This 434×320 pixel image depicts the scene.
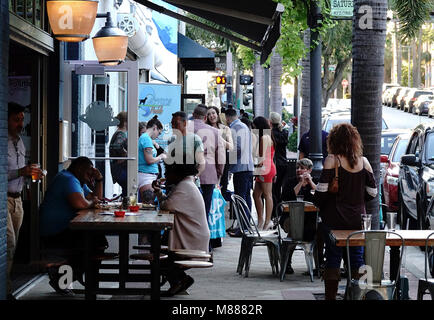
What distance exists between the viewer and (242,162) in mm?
14711

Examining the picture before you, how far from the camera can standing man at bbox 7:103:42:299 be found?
850cm

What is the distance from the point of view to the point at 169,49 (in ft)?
88.4

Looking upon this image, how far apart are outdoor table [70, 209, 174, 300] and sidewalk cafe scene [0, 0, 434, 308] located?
0.02 m

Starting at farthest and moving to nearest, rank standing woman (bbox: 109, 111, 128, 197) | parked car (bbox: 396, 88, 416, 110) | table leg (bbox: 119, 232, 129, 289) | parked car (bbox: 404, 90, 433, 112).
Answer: parked car (bbox: 396, 88, 416, 110) → parked car (bbox: 404, 90, 433, 112) → standing woman (bbox: 109, 111, 128, 197) → table leg (bbox: 119, 232, 129, 289)

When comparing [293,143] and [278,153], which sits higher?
[278,153]

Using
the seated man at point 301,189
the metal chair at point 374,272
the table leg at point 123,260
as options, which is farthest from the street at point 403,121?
the metal chair at point 374,272

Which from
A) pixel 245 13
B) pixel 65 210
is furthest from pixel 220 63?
pixel 65 210

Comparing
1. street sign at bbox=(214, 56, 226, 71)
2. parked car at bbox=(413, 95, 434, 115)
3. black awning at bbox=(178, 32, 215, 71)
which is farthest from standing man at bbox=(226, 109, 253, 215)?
parked car at bbox=(413, 95, 434, 115)

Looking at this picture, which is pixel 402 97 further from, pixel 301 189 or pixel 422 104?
pixel 301 189

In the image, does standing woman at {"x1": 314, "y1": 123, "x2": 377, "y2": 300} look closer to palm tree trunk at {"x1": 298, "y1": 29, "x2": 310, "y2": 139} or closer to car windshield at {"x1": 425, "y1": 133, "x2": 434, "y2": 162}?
car windshield at {"x1": 425, "y1": 133, "x2": 434, "y2": 162}

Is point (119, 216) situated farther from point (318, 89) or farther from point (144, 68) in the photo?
point (144, 68)

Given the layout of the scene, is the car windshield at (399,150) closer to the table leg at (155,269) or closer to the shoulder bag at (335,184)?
the shoulder bag at (335,184)

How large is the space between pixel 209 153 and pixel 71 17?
13.5 feet

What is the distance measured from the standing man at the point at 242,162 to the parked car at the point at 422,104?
129ft
